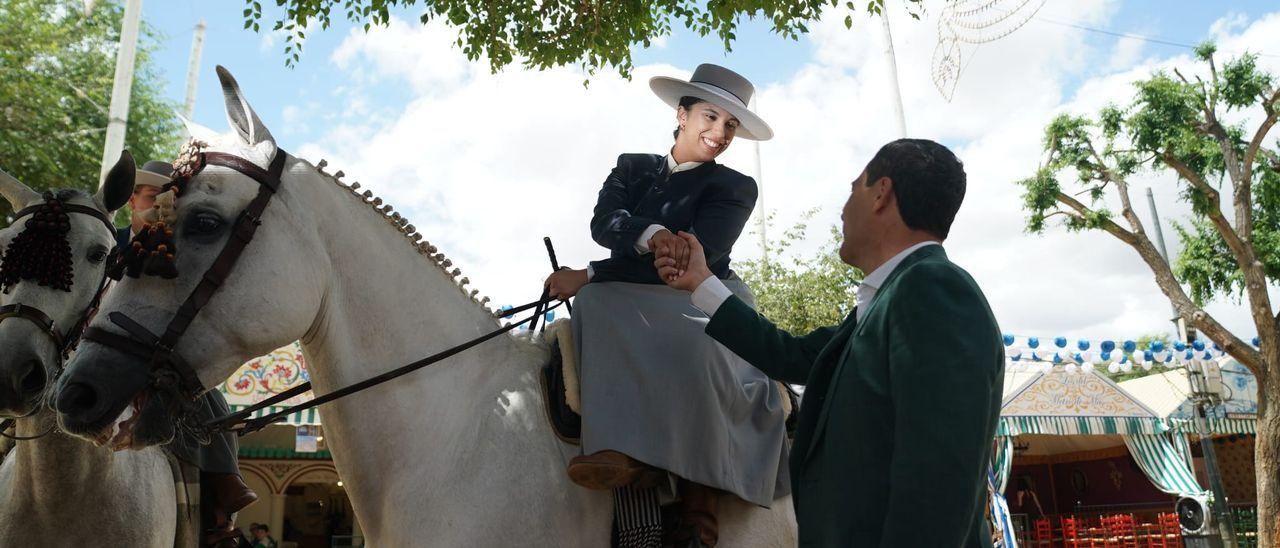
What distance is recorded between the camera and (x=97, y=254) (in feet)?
11.8

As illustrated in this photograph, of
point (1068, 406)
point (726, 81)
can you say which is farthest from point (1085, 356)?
point (726, 81)

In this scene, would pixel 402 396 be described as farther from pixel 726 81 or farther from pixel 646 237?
pixel 726 81

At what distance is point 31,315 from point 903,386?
3173 millimetres

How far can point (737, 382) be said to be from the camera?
296 cm

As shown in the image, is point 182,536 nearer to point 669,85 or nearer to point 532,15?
point 669,85

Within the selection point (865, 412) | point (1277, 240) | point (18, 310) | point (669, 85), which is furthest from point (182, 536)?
point (1277, 240)

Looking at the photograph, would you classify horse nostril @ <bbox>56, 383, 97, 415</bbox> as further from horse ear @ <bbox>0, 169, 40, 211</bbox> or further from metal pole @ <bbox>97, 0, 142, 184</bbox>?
metal pole @ <bbox>97, 0, 142, 184</bbox>

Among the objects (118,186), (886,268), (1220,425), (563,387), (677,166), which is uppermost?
(1220,425)

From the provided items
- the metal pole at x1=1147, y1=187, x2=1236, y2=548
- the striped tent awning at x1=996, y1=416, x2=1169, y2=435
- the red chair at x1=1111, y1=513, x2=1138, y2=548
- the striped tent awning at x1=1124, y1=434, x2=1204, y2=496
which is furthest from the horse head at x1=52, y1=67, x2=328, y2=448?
the red chair at x1=1111, y1=513, x2=1138, y2=548

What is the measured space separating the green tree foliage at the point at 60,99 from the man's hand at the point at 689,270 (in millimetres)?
15338

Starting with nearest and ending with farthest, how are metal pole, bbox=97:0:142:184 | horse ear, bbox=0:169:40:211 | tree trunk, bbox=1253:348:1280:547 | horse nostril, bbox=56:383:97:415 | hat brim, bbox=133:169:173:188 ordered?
horse nostril, bbox=56:383:97:415 < horse ear, bbox=0:169:40:211 < hat brim, bbox=133:169:173:188 < metal pole, bbox=97:0:142:184 < tree trunk, bbox=1253:348:1280:547

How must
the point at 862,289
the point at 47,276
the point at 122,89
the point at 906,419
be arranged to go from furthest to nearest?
the point at 122,89
the point at 47,276
the point at 862,289
the point at 906,419

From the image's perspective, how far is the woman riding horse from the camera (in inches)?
106

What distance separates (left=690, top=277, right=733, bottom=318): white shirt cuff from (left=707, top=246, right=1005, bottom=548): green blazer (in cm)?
44
